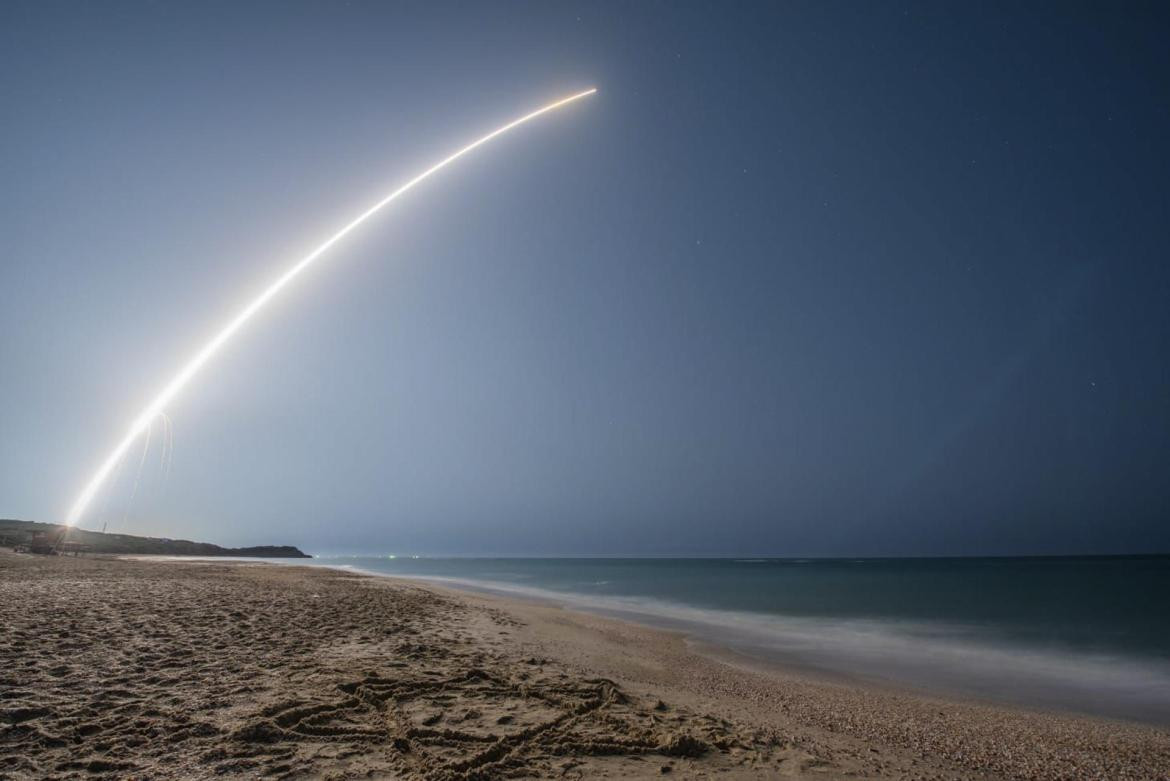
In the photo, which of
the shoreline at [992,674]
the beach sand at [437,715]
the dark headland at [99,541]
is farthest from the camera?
the dark headland at [99,541]

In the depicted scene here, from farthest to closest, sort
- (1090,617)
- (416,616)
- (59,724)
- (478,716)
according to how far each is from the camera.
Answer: (1090,617), (416,616), (478,716), (59,724)

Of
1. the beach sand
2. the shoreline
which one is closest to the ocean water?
the shoreline

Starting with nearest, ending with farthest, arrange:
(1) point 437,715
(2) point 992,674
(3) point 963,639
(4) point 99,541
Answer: (1) point 437,715
(2) point 992,674
(3) point 963,639
(4) point 99,541

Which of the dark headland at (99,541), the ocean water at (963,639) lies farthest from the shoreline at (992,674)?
the dark headland at (99,541)

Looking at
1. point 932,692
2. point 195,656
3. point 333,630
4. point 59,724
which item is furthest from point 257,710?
point 932,692

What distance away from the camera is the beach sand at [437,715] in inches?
189

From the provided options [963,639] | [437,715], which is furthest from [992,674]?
[437,715]

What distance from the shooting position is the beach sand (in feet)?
15.8

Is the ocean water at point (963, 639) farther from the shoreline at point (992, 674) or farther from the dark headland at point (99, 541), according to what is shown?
the dark headland at point (99, 541)

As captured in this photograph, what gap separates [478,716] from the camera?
6.17m

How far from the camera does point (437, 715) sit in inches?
239

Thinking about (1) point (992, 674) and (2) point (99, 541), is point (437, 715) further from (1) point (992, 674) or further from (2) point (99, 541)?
(2) point (99, 541)

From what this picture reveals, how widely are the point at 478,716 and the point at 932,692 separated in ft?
32.6

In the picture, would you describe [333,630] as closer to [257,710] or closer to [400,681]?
[400,681]
